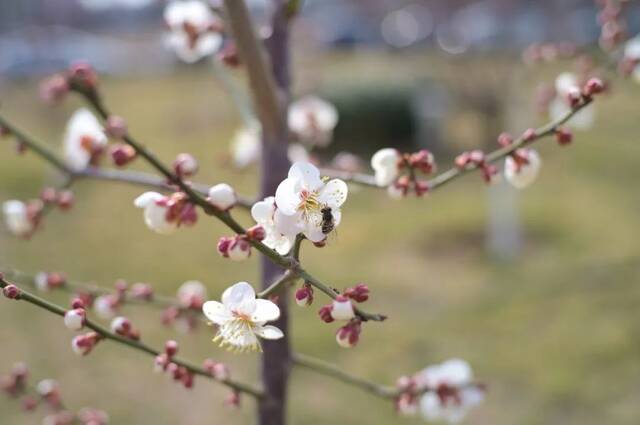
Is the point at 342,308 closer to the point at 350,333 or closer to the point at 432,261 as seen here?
the point at 350,333

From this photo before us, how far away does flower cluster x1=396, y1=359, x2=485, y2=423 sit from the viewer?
1104 mm

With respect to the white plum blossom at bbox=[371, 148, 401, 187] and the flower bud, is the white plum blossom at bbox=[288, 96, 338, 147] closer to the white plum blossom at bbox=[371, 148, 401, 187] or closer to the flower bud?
the white plum blossom at bbox=[371, 148, 401, 187]

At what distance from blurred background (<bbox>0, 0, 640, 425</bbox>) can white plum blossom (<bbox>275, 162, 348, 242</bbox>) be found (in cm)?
58

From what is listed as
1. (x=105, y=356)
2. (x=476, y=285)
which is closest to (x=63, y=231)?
(x=105, y=356)

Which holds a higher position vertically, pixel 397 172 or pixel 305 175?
pixel 397 172

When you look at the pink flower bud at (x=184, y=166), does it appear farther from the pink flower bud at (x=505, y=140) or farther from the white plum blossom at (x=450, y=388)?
the white plum blossom at (x=450, y=388)

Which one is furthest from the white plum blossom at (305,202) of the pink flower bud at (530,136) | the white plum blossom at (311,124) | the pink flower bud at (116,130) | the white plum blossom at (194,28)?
the white plum blossom at (311,124)

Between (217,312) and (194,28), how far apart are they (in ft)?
2.16

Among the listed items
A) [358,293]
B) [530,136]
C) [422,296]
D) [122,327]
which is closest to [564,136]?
[530,136]

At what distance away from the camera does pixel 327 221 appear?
0.70 meters

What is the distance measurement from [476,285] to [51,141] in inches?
236

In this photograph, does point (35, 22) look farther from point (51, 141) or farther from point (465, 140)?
point (465, 140)

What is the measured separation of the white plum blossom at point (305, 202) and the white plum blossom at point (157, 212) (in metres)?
0.18

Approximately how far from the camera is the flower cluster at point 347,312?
2.32ft
